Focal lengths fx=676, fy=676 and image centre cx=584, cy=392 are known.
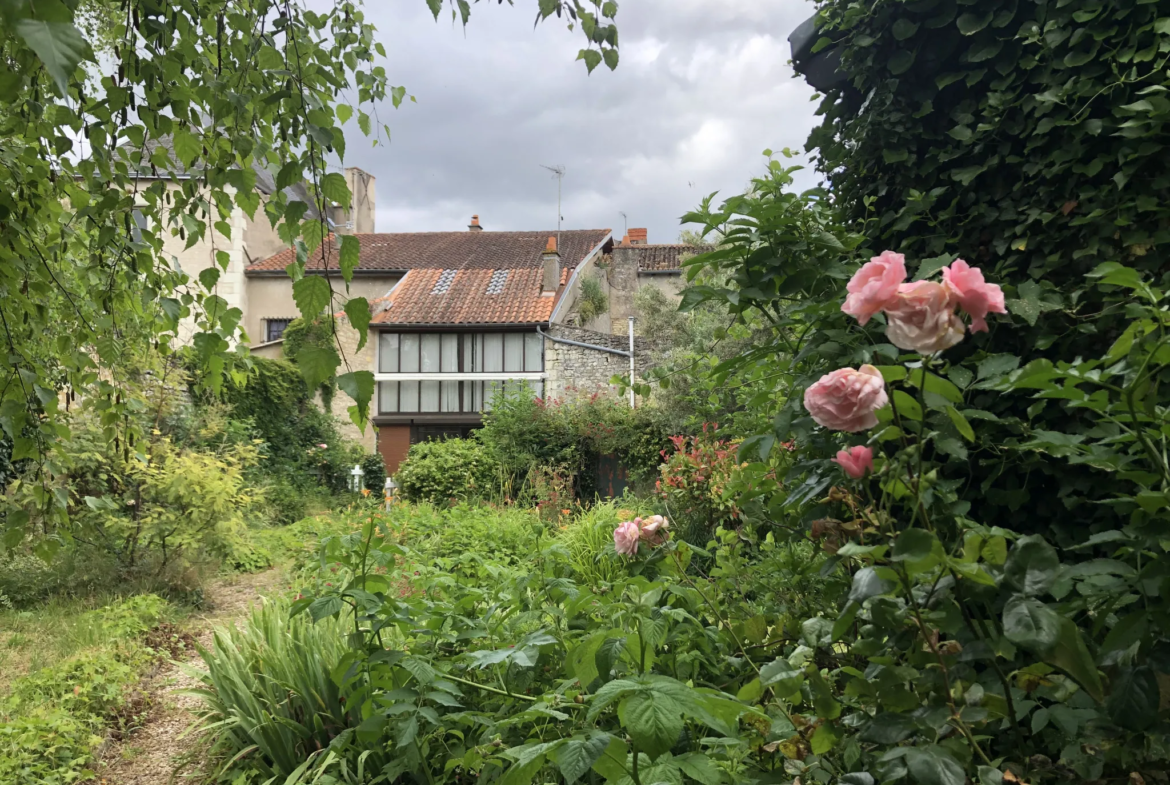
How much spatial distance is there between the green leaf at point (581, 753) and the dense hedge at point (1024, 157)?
998 millimetres

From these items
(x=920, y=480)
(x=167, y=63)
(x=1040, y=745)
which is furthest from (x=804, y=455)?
(x=167, y=63)

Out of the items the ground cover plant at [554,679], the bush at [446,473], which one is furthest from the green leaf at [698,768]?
the bush at [446,473]

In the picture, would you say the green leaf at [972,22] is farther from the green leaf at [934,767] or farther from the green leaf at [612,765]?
the green leaf at [612,765]

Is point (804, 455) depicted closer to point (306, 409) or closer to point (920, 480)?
point (920, 480)

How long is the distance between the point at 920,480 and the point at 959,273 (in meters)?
0.29

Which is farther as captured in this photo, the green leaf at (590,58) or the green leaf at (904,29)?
the green leaf at (904,29)

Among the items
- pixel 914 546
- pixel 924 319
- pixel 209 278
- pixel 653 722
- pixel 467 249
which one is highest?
pixel 467 249

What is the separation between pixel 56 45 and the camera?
67cm

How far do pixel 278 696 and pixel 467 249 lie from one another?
65.9ft

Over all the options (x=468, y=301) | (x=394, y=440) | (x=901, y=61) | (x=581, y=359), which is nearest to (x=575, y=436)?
(x=581, y=359)

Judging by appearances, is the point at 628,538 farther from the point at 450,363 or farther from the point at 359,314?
the point at 450,363

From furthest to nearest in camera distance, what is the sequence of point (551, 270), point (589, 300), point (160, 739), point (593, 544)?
point (589, 300) → point (551, 270) → point (593, 544) → point (160, 739)

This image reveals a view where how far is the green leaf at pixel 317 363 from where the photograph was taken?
1.01 m

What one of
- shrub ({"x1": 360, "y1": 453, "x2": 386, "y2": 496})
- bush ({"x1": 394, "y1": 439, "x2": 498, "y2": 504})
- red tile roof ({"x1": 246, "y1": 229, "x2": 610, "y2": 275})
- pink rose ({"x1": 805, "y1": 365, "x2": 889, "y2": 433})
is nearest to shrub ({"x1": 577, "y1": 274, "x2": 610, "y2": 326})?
red tile roof ({"x1": 246, "y1": 229, "x2": 610, "y2": 275})
